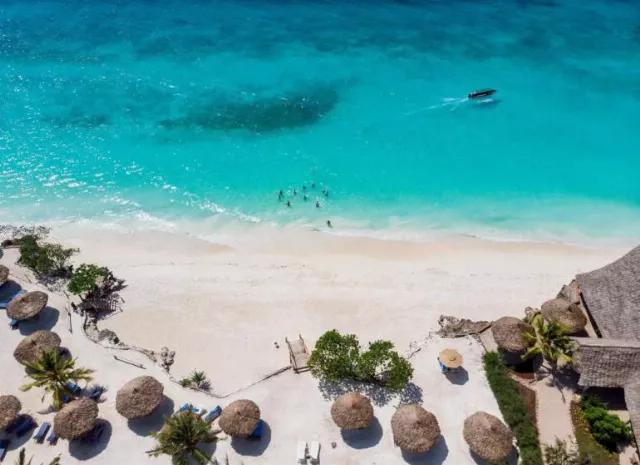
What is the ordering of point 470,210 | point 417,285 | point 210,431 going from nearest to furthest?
point 210,431, point 417,285, point 470,210

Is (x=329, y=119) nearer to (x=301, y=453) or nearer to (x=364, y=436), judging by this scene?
(x=364, y=436)

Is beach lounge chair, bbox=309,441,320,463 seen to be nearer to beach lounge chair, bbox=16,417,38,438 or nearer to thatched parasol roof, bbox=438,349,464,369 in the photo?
thatched parasol roof, bbox=438,349,464,369

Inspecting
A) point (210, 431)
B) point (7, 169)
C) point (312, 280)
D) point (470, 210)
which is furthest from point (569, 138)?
point (7, 169)

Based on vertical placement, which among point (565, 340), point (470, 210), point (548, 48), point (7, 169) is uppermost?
point (548, 48)

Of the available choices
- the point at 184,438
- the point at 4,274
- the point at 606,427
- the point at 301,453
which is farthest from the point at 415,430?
the point at 4,274

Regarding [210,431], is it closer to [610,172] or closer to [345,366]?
[345,366]

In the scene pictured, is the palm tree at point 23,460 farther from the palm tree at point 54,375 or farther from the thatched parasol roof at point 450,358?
the thatched parasol roof at point 450,358

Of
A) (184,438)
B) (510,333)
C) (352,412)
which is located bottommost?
(184,438)
